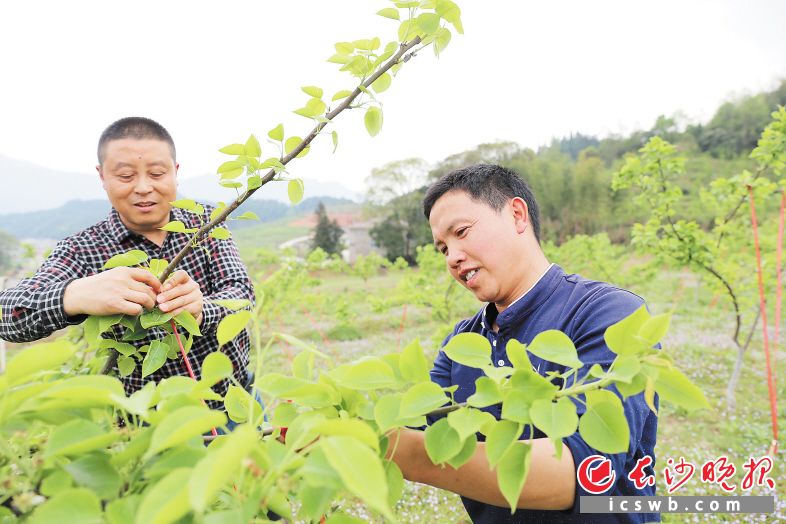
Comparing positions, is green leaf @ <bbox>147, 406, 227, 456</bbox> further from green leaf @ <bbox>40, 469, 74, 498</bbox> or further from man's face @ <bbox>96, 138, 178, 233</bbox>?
man's face @ <bbox>96, 138, 178, 233</bbox>

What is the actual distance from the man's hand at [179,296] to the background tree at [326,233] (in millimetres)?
32400

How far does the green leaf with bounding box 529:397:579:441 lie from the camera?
0.44m

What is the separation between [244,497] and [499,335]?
3.64 ft

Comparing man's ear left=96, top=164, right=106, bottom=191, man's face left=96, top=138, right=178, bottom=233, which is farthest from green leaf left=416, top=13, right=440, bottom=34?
man's ear left=96, top=164, right=106, bottom=191

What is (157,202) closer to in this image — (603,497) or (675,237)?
(603,497)

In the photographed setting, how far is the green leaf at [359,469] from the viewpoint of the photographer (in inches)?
11.9

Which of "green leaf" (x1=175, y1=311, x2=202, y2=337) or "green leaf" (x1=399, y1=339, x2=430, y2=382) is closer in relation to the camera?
"green leaf" (x1=399, y1=339, x2=430, y2=382)

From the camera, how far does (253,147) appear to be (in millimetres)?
797

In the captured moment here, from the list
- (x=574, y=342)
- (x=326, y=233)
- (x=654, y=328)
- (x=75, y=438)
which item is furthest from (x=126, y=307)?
(x=326, y=233)

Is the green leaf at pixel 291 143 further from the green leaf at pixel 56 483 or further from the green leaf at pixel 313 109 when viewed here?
the green leaf at pixel 56 483

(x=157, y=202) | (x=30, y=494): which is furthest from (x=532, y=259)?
(x=30, y=494)

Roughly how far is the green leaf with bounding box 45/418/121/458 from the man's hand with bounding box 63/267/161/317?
488 mm

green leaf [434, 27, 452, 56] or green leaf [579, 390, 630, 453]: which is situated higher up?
green leaf [434, 27, 452, 56]

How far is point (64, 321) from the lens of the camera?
3.36 feet
